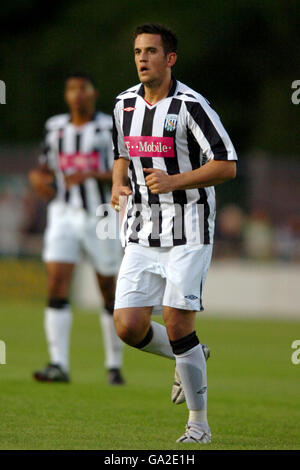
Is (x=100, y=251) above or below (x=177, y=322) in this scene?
above

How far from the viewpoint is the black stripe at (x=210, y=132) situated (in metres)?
6.38

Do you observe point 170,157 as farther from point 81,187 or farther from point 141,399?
point 81,187

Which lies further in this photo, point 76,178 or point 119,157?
point 76,178

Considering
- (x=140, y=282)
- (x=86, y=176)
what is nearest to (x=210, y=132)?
(x=140, y=282)

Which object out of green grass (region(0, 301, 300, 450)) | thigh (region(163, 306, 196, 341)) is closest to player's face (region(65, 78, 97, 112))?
green grass (region(0, 301, 300, 450))

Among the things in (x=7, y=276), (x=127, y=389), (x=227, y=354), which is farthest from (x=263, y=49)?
(x=127, y=389)

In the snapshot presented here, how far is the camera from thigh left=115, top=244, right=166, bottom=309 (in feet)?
21.7

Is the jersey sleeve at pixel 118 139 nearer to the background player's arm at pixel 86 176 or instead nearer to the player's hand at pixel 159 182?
the player's hand at pixel 159 182

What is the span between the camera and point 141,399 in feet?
27.8

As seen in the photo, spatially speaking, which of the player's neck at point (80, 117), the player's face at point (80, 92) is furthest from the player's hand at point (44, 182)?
the player's face at point (80, 92)

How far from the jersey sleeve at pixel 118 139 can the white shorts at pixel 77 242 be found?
2.75 metres

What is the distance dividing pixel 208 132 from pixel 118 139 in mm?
764

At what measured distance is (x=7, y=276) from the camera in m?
18.4
